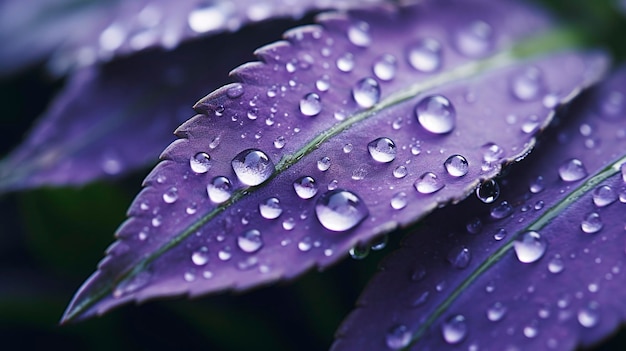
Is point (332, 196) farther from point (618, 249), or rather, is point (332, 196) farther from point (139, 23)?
point (139, 23)

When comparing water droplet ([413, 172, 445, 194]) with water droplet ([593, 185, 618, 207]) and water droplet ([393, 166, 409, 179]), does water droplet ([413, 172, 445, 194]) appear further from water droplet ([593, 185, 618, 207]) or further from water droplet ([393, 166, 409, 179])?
water droplet ([593, 185, 618, 207])

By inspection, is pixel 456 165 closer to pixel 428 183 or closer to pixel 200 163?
pixel 428 183

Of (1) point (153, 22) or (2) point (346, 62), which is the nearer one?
(2) point (346, 62)

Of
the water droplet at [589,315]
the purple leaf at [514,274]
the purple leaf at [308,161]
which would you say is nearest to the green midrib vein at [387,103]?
the purple leaf at [308,161]

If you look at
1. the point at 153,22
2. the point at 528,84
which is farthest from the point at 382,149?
the point at 153,22

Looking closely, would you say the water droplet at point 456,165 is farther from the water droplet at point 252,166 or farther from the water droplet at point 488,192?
the water droplet at point 252,166

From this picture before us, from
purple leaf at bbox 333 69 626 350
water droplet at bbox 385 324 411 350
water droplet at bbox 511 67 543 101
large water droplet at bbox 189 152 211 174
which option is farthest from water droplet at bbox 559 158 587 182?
large water droplet at bbox 189 152 211 174
